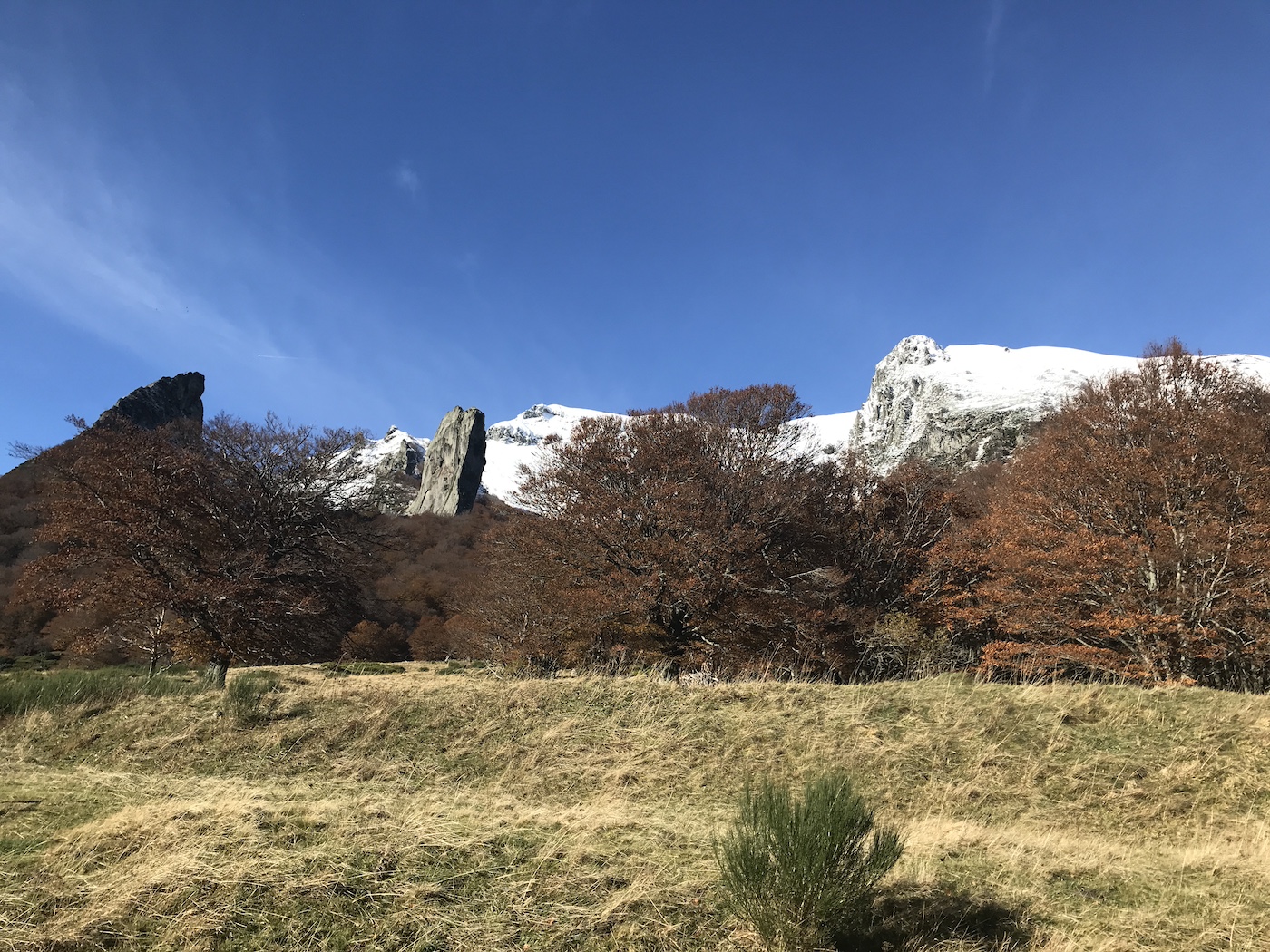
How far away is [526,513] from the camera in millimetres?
25094

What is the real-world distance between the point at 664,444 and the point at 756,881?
20914 mm

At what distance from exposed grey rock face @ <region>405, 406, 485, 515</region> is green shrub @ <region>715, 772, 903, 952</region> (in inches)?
4141

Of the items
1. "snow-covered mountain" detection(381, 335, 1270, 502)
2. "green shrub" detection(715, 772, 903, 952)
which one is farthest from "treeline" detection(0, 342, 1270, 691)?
"snow-covered mountain" detection(381, 335, 1270, 502)

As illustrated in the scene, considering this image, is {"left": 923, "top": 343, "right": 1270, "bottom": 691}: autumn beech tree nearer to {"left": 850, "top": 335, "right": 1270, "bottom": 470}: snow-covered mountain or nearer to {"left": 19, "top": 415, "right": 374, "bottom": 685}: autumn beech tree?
{"left": 19, "top": 415, "right": 374, "bottom": 685}: autumn beech tree

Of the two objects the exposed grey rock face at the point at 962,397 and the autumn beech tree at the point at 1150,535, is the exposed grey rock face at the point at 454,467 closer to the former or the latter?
the exposed grey rock face at the point at 962,397

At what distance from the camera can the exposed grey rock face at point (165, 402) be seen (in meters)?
89.1

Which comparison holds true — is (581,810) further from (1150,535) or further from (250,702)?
(1150,535)

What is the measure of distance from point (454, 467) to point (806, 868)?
113m

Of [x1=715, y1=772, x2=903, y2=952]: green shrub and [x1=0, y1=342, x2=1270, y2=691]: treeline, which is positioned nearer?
[x1=715, y1=772, x2=903, y2=952]: green shrub

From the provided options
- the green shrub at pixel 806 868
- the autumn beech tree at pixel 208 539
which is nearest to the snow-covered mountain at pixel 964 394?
the autumn beech tree at pixel 208 539

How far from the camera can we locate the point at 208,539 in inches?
827

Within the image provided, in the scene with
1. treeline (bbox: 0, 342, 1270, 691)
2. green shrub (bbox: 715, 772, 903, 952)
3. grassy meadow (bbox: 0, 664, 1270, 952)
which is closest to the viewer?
green shrub (bbox: 715, 772, 903, 952)

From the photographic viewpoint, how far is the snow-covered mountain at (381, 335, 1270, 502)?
254ft

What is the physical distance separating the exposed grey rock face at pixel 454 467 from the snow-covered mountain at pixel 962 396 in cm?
1172
